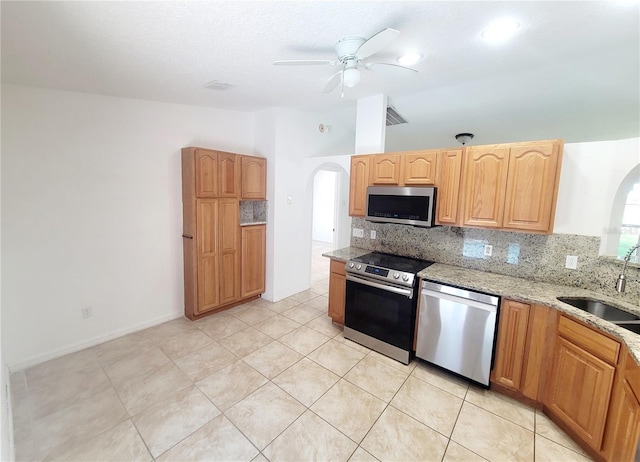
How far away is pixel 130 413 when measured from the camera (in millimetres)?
2057

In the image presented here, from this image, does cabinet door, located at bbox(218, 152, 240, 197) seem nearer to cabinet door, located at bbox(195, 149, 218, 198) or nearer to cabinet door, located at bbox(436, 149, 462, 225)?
cabinet door, located at bbox(195, 149, 218, 198)

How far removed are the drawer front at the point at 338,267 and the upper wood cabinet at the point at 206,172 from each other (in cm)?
170

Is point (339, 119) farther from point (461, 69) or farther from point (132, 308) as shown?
point (132, 308)

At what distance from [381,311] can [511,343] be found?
1096 mm

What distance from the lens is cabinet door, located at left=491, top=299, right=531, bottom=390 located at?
7.09 feet

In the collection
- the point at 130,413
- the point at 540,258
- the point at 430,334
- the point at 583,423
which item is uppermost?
the point at 540,258

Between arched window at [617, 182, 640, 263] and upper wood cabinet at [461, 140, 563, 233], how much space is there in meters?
0.54

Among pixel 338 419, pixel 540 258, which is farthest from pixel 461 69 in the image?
pixel 338 419

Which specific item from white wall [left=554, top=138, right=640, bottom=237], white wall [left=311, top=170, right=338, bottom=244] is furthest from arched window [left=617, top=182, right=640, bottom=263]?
white wall [left=311, top=170, right=338, bottom=244]

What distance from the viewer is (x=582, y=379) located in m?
1.83

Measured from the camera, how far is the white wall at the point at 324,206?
8703 mm

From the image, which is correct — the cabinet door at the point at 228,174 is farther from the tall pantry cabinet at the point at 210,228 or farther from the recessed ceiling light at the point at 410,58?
the recessed ceiling light at the point at 410,58

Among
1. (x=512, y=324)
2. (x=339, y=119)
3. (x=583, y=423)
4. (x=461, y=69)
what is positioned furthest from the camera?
(x=339, y=119)

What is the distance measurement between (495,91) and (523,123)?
4.12 ft
